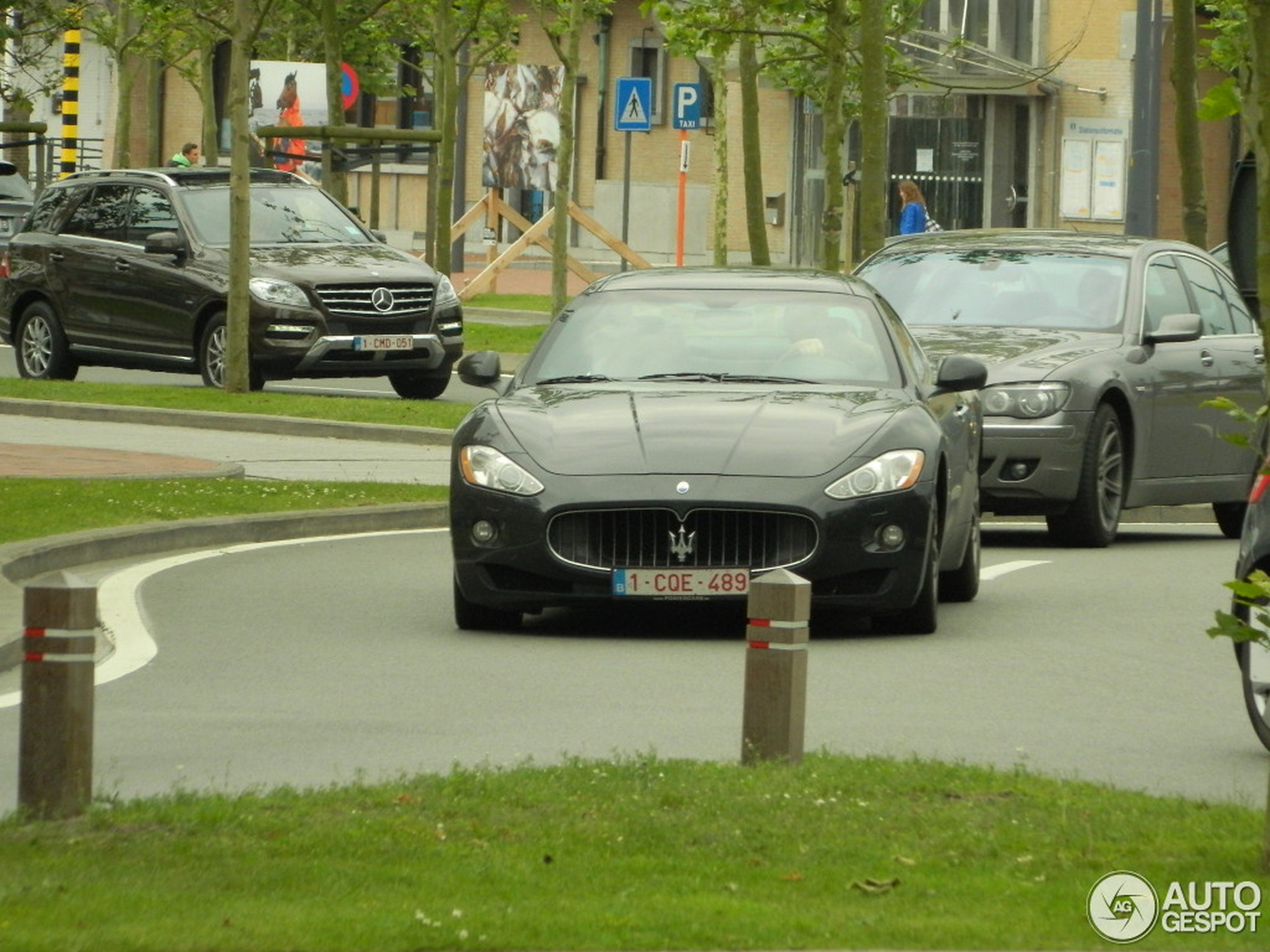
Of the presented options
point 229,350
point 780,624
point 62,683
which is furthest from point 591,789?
point 229,350

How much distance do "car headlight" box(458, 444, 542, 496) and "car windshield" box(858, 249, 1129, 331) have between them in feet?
16.4

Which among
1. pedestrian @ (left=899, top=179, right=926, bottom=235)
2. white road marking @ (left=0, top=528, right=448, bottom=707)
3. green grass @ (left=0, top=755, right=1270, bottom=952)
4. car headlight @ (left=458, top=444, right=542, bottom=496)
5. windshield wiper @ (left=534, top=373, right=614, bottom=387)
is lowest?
white road marking @ (left=0, top=528, right=448, bottom=707)

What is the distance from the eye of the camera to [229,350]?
72.5 feet

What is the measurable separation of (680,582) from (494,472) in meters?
0.86

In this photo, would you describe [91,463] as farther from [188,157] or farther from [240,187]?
[188,157]

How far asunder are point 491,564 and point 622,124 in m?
22.1

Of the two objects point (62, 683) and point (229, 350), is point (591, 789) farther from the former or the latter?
point (229, 350)

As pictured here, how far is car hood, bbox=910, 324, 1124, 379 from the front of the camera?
14.4 meters

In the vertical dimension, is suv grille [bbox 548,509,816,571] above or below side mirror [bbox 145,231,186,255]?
below

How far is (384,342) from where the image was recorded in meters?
23.2

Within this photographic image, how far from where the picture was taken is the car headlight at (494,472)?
1051 centimetres

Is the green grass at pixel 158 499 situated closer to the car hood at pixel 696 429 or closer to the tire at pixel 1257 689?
the car hood at pixel 696 429

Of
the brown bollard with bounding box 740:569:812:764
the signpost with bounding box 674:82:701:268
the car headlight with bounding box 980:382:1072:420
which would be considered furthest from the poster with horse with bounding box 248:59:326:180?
the brown bollard with bounding box 740:569:812:764

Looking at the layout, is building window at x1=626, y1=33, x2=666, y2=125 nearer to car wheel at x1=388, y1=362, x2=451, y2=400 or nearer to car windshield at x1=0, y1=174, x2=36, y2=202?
car windshield at x1=0, y1=174, x2=36, y2=202
